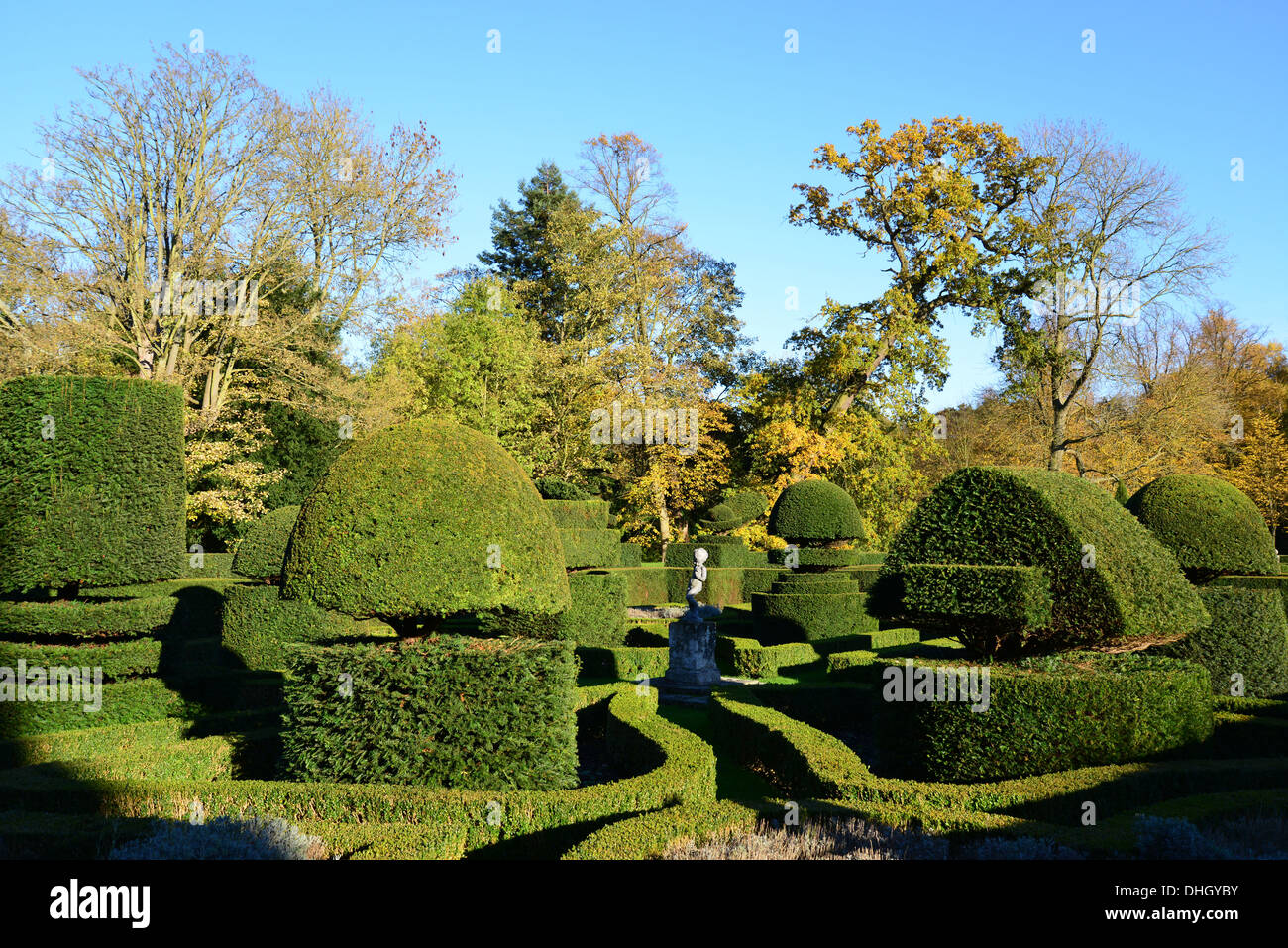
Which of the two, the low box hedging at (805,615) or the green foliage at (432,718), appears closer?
the green foliage at (432,718)

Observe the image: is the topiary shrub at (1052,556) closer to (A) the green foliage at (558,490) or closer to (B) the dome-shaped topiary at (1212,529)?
(B) the dome-shaped topiary at (1212,529)

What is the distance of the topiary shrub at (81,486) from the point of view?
33.5 feet

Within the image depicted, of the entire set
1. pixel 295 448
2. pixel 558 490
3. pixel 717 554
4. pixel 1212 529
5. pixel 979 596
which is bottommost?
pixel 717 554

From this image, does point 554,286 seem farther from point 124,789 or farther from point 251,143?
point 124,789

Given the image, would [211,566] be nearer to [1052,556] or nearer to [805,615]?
[805,615]

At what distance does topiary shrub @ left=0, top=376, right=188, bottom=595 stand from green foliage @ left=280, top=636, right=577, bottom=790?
4.84 m

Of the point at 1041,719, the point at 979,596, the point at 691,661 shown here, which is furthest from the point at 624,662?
the point at 1041,719

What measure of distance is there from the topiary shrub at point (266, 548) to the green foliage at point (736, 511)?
1760cm

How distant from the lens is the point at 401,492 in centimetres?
765

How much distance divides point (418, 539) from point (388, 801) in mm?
2249

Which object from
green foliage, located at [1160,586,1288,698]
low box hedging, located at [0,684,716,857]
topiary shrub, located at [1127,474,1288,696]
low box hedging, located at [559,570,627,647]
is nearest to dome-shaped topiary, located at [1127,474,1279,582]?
topiary shrub, located at [1127,474,1288,696]

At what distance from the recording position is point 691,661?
1390 centimetres

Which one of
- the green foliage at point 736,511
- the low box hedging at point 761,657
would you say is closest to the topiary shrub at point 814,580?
the low box hedging at point 761,657
